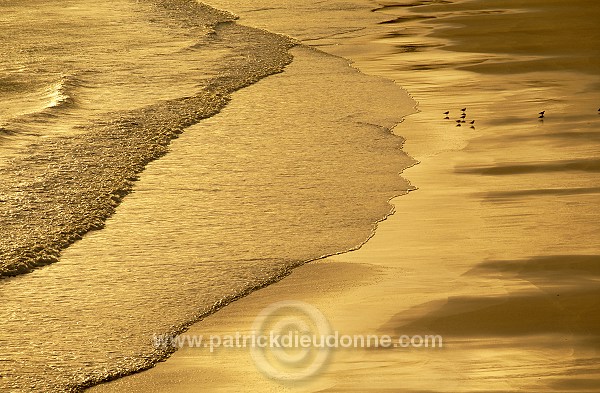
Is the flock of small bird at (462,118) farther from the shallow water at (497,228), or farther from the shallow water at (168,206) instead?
the shallow water at (168,206)

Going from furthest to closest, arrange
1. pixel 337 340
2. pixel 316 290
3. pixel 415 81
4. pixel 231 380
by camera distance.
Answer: pixel 415 81 → pixel 316 290 → pixel 337 340 → pixel 231 380

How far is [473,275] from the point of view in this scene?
641 centimetres

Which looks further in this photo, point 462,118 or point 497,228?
point 462,118

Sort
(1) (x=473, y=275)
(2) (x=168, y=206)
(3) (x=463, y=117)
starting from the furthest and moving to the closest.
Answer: (3) (x=463, y=117), (2) (x=168, y=206), (1) (x=473, y=275)

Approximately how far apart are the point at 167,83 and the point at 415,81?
328cm

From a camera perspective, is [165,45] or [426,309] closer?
[426,309]

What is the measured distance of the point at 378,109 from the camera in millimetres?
12125

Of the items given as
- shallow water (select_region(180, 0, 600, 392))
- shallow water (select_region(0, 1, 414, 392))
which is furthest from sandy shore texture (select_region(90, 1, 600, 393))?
shallow water (select_region(0, 1, 414, 392))

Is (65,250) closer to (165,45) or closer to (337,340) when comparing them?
(337,340)

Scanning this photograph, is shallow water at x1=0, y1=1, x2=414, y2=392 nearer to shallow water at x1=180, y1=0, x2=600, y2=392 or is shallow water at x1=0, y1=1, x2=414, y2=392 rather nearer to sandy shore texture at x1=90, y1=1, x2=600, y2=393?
sandy shore texture at x1=90, y1=1, x2=600, y2=393

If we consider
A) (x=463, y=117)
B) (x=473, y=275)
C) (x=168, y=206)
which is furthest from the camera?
(x=463, y=117)

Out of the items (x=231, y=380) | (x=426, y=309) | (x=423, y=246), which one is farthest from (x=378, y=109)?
(x=231, y=380)

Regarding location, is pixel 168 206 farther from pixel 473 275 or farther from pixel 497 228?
pixel 473 275

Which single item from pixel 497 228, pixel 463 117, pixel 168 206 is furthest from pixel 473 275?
pixel 463 117
